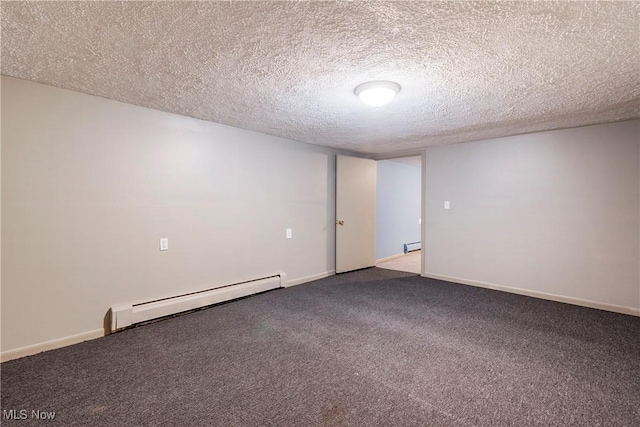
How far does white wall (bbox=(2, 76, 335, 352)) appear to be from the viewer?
7.34ft

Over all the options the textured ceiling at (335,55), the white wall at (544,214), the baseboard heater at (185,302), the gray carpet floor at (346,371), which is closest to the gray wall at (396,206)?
the white wall at (544,214)

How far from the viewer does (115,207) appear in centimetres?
268

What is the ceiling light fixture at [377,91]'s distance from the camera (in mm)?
2236

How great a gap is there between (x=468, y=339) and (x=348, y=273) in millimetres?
2529

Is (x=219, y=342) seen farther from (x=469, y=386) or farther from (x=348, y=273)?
(x=348, y=273)

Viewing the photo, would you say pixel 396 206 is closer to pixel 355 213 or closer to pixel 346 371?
pixel 355 213

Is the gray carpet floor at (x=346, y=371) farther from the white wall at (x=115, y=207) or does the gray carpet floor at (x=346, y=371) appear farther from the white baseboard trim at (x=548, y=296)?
the white wall at (x=115, y=207)

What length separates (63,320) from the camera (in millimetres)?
2410

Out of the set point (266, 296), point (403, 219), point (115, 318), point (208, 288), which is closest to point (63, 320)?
point (115, 318)

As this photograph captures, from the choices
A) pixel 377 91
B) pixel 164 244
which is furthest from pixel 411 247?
pixel 164 244

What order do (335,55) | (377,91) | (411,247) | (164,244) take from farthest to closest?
(411,247) → (164,244) → (377,91) → (335,55)

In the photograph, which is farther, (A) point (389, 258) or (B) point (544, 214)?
(A) point (389, 258)

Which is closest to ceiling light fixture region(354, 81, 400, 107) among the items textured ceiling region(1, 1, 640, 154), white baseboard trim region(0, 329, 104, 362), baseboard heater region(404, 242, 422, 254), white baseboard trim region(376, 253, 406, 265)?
textured ceiling region(1, 1, 640, 154)

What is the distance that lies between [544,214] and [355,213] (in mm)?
2622
